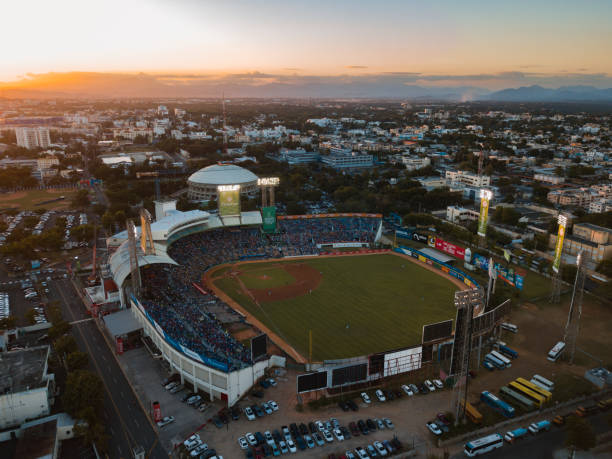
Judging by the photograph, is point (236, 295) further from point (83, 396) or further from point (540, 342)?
point (540, 342)

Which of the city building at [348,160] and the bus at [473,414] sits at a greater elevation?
the city building at [348,160]

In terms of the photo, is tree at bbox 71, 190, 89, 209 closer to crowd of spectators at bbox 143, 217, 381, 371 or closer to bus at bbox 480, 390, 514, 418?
crowd of spectators at bbox 143, 217, 381, 371

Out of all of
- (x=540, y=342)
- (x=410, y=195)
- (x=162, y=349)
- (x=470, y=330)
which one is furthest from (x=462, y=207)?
(x=162, y=349)

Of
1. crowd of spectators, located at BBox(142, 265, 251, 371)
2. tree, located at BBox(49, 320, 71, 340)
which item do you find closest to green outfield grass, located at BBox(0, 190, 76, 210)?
crowd of spectators, located at BBox(142, 265, 251, 371)

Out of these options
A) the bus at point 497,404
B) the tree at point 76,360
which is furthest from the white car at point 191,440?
the bus at point 497,404

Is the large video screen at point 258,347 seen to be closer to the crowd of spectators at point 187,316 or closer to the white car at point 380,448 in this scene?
the crowd of spectators at point 187,316

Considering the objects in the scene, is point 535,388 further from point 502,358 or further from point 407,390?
point 407,390
